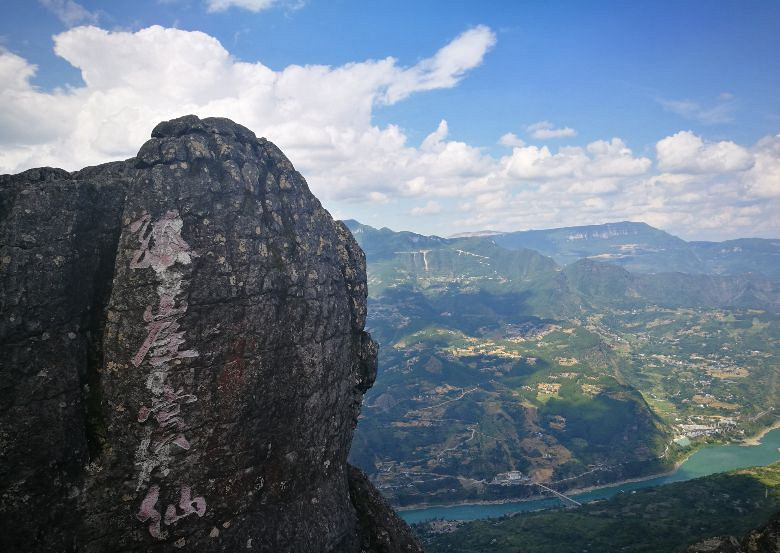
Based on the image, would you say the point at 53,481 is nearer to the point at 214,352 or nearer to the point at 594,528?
the point at 214,352

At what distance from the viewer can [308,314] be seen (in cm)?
2570

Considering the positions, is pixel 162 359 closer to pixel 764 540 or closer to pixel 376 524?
pixel 376 524

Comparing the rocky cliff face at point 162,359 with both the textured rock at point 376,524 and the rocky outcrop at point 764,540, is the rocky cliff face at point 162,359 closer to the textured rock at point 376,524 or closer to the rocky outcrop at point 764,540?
the textured rock at point 376,524

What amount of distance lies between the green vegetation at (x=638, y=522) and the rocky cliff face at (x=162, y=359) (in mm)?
118609

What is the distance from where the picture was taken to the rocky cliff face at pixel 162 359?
19.1 metres

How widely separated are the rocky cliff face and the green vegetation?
4670 inches

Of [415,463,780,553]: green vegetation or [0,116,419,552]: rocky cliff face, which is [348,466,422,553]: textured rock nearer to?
[0,116,419,552]: rocky cliff face

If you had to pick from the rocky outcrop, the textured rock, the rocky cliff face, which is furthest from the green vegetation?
the rocky cliff face

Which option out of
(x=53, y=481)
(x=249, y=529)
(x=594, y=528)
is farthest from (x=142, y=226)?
(x=594, y=528)

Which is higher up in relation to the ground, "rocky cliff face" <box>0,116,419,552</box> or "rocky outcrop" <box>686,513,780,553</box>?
"rocky cliff face" <box>0,116,419,552</box>

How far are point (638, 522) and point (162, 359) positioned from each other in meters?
150

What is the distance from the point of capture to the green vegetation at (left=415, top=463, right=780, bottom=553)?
12025 centimetres

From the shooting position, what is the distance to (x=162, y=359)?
20484mm

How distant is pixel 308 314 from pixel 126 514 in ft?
38.4
